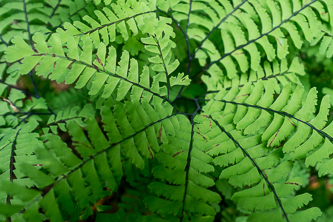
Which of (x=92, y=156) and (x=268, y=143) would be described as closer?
(x=92, y=156)

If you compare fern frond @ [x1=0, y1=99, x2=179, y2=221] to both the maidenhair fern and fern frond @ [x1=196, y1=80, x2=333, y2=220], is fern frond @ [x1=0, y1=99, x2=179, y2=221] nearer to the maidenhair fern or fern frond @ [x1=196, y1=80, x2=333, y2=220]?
the maidenhair fern

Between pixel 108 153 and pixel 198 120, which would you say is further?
pixel 198 120

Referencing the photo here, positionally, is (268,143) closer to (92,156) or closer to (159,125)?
(159,125)

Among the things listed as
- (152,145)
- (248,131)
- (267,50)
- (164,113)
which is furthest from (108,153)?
(267,50)

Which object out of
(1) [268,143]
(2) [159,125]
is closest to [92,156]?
(2) [159,125]

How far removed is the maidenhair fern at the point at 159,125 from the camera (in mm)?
611

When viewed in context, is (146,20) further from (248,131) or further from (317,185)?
(317,185)

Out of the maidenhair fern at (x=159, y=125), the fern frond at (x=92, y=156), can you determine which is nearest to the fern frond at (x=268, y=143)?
the maidenhair fern at (x=159, y=125)

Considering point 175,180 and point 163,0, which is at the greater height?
point 163,0

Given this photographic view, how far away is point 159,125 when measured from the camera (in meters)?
0.77

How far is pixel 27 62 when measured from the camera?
721mm

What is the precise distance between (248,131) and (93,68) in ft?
2.15

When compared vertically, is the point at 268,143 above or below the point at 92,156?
above

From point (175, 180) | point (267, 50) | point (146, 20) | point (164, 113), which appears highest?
point (267, 50)
